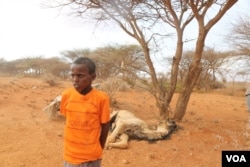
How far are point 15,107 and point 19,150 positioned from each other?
11.3 ft

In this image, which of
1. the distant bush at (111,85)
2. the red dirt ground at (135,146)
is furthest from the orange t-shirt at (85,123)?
the distant bush at (111,85)

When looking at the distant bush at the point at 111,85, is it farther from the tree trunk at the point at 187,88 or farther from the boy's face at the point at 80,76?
the boy's face at the point at 80,76

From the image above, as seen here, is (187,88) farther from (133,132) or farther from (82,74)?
(82,74)

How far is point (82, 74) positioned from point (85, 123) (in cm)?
37

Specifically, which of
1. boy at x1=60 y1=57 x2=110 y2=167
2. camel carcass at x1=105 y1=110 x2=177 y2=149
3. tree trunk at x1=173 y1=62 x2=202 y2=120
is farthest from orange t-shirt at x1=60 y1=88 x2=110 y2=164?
tree trunk at x1=173 y1=62 x2=202 y2=120

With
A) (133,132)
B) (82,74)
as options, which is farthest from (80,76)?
(133,132)

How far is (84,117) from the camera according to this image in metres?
Answer: 2.59

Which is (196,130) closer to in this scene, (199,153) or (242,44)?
(199,153)

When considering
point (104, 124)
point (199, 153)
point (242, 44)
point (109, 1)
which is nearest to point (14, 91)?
point (109, 1)

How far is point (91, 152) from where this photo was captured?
261 cm

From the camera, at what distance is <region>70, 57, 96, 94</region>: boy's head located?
2.61 metres

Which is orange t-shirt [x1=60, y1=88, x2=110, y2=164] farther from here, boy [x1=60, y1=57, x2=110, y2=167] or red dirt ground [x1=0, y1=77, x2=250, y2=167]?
red dirt ground [x1=0, y1=77, x2=250, y2=167]

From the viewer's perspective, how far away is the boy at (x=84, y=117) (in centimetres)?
259

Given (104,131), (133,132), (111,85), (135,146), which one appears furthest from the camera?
(111,85)
